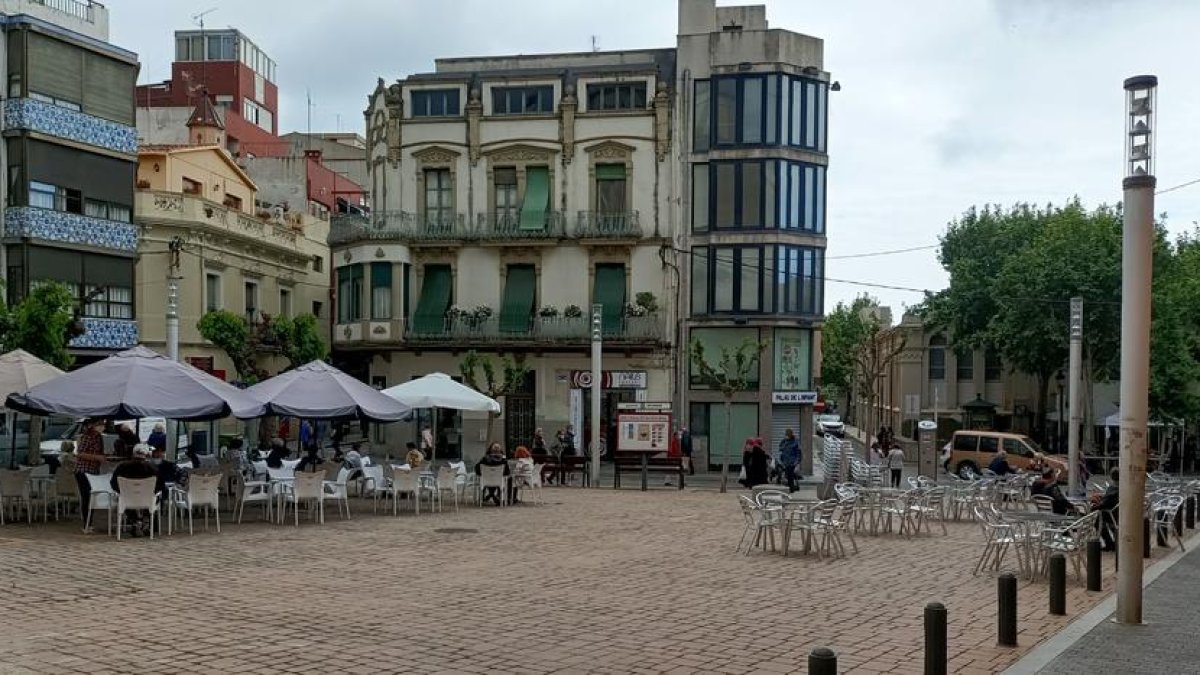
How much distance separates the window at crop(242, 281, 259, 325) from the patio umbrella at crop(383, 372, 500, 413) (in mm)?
20514

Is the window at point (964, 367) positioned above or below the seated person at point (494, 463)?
above

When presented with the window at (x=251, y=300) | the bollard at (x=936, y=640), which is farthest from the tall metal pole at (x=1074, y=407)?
the window at (x=251, y=300)

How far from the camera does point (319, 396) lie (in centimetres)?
1827

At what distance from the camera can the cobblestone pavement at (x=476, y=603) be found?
8258 mm

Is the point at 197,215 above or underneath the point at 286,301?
above

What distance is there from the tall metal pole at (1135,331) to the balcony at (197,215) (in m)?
31.8

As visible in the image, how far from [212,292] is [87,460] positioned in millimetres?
23302

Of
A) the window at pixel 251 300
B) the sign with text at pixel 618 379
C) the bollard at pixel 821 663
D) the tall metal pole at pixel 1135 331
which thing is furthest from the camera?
the window at pixel 251 300

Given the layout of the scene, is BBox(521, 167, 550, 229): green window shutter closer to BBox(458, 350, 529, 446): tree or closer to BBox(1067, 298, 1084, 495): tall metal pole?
BBox(458, 350, 529, 446): tree

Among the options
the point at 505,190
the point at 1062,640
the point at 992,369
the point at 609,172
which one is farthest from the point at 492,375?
the point at 992,369

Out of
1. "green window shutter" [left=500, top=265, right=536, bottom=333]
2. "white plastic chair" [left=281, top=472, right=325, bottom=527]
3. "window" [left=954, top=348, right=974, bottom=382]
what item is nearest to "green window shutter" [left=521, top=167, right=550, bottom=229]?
"green window shutter" [left=500, top=265, right=536, bottom=333]

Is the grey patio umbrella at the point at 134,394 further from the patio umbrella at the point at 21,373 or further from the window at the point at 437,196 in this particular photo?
the window at the point at 437,196

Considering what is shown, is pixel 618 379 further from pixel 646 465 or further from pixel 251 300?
pixel 251 300

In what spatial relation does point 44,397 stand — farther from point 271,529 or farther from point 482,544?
point 482,544
